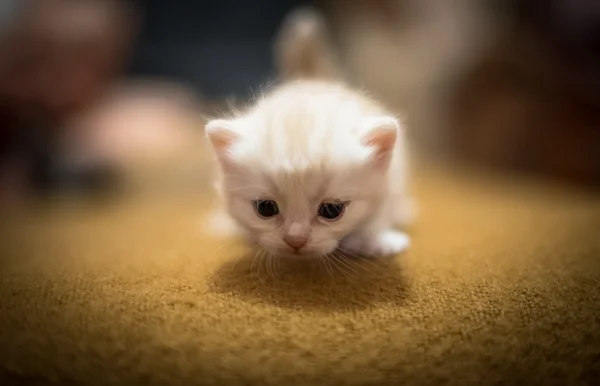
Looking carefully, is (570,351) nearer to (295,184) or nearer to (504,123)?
(295,184)

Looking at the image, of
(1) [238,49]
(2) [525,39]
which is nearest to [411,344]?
(2) [525,39]

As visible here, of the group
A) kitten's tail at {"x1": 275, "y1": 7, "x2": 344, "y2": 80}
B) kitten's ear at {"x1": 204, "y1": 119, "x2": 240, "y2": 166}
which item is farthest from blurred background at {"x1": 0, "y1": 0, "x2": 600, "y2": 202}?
kitten's ear at {"x1": 204, "y1": 119, "x2": 240, "y2": 166}

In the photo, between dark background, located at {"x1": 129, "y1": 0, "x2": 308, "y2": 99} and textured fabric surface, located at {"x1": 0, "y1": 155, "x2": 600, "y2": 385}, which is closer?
textured fabric surface, located at {"x1": 0, "y1": 155, "x2": 600, "y2": 385}

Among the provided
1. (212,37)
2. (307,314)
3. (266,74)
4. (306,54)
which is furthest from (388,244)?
(212,37)

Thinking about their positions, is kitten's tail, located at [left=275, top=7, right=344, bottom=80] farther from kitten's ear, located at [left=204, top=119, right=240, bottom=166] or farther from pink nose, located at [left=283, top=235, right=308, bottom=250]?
pink nose, located at [left=283, top=235, right=308, bottom=250]

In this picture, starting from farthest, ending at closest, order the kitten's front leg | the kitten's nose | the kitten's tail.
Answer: the kitten's tail, the kitten's front leg, the kitten's nose

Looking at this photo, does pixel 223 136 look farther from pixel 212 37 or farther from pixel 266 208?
pixel 212 37
